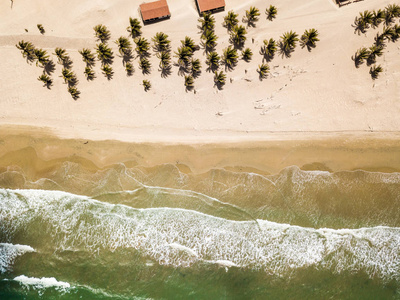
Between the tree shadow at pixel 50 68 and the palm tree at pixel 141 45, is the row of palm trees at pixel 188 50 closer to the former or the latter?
the palm tree at pixel 141 45

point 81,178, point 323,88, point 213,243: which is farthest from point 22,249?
point 323,88

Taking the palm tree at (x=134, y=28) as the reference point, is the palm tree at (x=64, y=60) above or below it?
below

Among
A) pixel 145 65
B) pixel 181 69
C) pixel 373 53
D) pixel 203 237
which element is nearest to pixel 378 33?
pixel 373 53

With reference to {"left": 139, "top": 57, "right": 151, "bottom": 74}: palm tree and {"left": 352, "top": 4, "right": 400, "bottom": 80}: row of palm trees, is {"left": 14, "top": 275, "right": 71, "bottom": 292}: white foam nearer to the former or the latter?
{"left": 139, "top": 57, "right": 151, "bottom": 74}: palm tree

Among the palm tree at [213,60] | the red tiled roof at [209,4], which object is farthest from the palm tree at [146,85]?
the red tiled roof at [209,4]

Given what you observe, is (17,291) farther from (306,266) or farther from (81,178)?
(306,266)

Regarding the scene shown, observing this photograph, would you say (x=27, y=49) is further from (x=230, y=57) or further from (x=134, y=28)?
(x=230, y=57)
